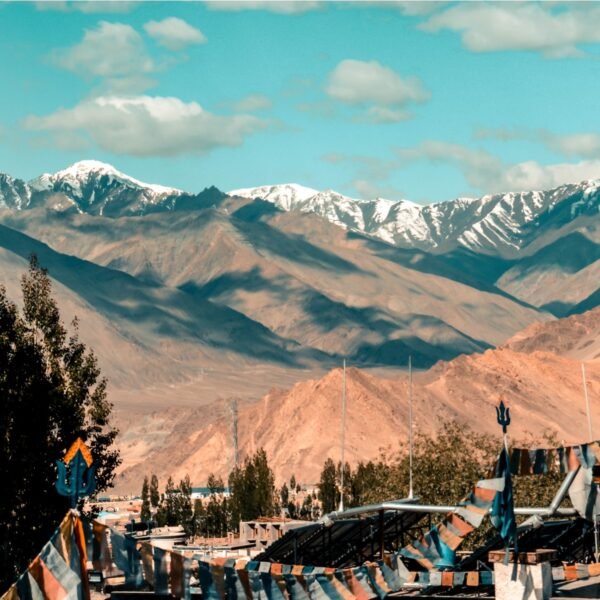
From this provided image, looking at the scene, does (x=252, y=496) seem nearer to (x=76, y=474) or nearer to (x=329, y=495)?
(x=329, y=495)

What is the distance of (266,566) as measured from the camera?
1303 inches

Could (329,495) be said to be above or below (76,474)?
below

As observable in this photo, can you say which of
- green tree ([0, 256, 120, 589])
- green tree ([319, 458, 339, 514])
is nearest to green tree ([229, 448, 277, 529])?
green tree ([319, 458, 339, 514])

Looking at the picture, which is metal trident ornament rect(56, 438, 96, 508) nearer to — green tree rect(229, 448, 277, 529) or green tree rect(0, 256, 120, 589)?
green tree rect(0, 256, 120, 589)

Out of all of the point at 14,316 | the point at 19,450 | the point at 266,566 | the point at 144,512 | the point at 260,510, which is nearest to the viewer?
the point at 266,566

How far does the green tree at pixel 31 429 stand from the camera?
39719mm

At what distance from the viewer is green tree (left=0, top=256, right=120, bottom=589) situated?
39719 millimetres

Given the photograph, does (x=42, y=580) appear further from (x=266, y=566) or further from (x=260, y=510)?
(x=260, y=510)

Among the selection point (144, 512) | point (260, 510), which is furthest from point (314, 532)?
point (144, 512)

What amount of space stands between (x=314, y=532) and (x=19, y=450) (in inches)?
357

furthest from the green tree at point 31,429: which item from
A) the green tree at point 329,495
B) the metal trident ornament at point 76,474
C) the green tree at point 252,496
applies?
the green tree at point 329,495

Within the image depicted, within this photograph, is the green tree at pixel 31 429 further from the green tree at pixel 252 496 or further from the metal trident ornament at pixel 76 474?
the green tree at pixel 252 496

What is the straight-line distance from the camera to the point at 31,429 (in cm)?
4128

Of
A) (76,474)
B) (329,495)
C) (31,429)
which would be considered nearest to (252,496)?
(329,495)
